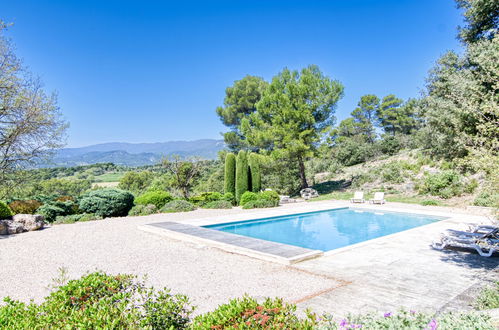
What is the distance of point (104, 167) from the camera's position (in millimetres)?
43344

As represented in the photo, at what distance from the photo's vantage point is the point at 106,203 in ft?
43.3

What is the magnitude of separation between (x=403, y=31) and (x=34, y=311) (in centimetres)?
2011

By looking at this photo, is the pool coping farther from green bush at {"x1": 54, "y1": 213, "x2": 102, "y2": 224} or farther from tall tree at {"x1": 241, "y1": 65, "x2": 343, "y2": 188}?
tall tree at {"x1": 241, "y1": 65, "x2": 343, "y2": 188}

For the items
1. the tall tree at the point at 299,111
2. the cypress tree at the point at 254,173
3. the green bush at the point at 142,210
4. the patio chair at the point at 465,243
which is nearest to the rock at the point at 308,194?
the tall tree at the point at 299,111

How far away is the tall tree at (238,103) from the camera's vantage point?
29.2m

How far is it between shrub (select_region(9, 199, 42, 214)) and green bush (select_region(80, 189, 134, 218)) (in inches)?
63.8

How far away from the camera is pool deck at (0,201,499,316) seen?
4.36 m

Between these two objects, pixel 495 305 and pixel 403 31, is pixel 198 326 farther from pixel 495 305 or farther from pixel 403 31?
pixel 403 31

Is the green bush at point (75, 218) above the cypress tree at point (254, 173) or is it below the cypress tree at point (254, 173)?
below

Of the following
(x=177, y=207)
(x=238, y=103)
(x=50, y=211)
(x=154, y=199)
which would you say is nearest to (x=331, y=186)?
(x=238, y=103)

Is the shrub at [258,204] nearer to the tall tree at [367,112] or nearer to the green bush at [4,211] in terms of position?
the green bush at [4,211]

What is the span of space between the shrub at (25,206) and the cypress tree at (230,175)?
9.61 metres

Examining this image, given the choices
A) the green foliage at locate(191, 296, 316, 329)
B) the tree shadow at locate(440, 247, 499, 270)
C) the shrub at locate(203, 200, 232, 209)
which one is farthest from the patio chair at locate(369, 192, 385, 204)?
the green foliage at locate(191, 296, 316, 329)

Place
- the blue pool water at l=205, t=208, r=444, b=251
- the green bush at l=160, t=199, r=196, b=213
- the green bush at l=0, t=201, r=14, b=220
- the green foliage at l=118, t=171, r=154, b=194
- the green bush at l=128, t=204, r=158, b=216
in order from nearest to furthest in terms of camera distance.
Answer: the green bush at l=0, t=201, r=14, b=220 → the blue pool water at l=205, t=208, r=444, b=251 → the green bush at l=128, t=204, r=158, b=216 → the green bush at l=160, t=199, r=196, b=213 → the green foliage at l=118, t=171, r=154, b=194
